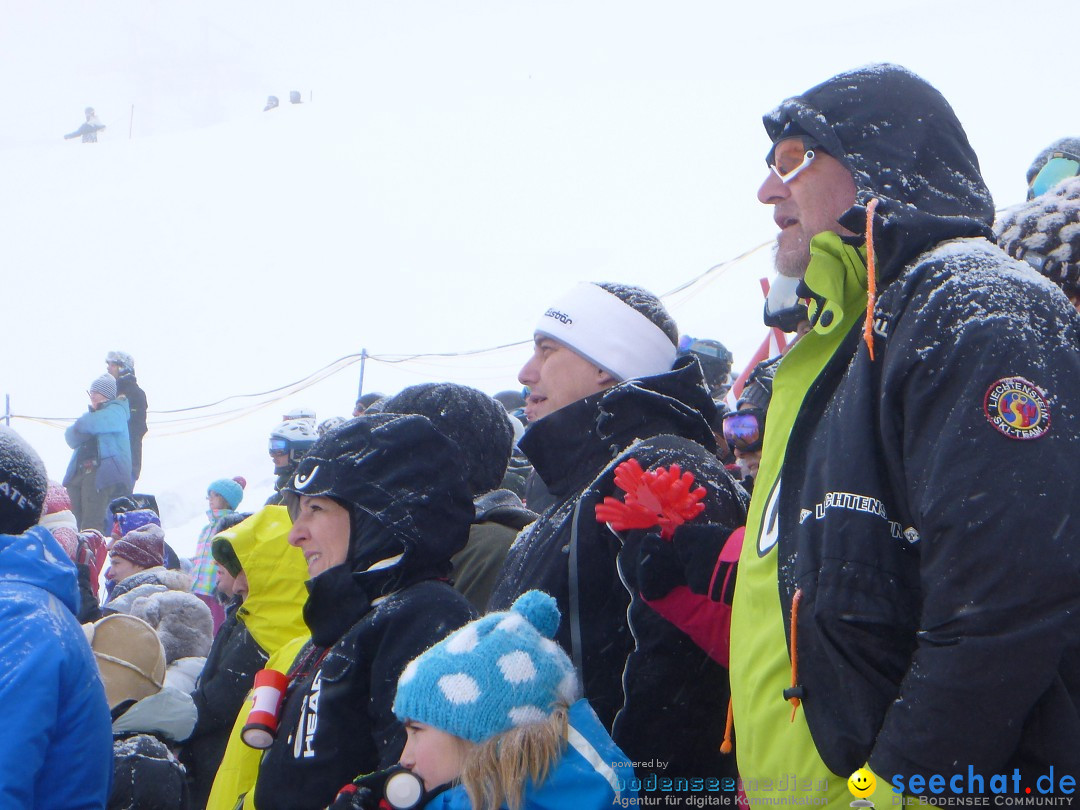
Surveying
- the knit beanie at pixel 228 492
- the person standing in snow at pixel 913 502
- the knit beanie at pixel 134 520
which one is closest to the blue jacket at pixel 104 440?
the knit beanie at pixel 228 492

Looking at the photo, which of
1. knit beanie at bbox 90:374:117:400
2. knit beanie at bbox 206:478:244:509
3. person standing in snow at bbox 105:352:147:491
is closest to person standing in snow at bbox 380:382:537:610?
knit beanie at bbox 206:478:244:509

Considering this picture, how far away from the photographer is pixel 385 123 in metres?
44.5

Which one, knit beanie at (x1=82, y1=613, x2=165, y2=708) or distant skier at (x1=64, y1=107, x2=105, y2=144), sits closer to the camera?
knit beanie at (x1=82, y1=613, x2=165, y2=708)

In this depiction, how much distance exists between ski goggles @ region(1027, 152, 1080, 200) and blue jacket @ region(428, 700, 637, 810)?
9.76 ft

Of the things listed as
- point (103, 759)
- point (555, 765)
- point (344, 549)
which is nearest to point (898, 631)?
point (555, 765)

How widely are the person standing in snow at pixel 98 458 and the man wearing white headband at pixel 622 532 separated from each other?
866cm

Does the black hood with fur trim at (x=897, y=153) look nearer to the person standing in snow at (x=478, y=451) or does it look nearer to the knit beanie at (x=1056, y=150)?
the person standing in snow at (x=478, y=451)

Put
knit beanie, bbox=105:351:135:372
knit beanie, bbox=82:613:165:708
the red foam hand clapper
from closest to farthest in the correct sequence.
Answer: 1. the red foam hand clapper
2. knit beanie, bbox=82:613:165:708
3. knit beanie, bbox=105:351:135:372

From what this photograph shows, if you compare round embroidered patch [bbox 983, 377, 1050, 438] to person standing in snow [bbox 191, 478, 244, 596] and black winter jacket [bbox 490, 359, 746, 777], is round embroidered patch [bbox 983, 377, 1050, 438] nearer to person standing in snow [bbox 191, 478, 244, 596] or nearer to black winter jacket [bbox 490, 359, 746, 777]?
black winter jacket [bbox 490, 359, 746, 777]

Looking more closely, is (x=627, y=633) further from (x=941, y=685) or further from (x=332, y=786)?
(x=941, y=685)

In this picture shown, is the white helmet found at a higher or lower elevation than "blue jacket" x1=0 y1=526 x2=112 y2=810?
lower

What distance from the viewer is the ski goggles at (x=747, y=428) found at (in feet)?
14.5

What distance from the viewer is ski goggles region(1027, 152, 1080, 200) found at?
402cm

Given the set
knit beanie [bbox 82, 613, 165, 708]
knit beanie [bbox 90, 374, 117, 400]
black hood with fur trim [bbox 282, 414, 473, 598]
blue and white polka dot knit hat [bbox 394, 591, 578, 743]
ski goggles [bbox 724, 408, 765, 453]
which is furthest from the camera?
knit beanie [bbox 90, 374, 117, 400]
